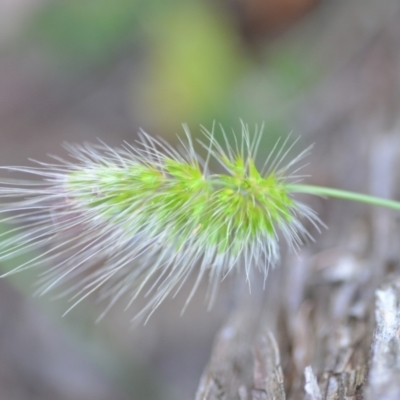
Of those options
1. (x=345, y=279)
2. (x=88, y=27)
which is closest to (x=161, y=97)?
(x=88, y=27)

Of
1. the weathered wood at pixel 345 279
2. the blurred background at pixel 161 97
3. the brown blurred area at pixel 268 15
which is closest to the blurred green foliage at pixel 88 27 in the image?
the blurred background at pixel 161 97

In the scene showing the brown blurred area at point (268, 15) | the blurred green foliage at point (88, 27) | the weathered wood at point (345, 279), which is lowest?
the weathered wood at point (345, 279)

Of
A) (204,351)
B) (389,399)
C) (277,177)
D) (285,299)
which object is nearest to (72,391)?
(204,351)

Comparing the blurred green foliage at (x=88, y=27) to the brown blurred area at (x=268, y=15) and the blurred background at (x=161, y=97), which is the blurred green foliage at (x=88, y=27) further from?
the brown blurred area at (x=268, y=15)

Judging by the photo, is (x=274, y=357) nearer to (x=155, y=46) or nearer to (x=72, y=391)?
(x=72, y=391)

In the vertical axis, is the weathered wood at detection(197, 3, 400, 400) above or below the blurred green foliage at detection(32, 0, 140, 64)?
below

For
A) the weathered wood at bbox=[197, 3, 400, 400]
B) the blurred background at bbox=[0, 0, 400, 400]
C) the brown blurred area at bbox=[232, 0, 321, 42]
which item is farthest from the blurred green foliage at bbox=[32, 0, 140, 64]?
the weathered wood at bbox=[197, 3, 400, 400]

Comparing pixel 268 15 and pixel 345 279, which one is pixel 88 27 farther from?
pixel 345 279

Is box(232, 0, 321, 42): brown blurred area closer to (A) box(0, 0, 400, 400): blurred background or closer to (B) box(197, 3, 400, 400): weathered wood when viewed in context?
(A) box(0, 0, 400, 400): blurred background
